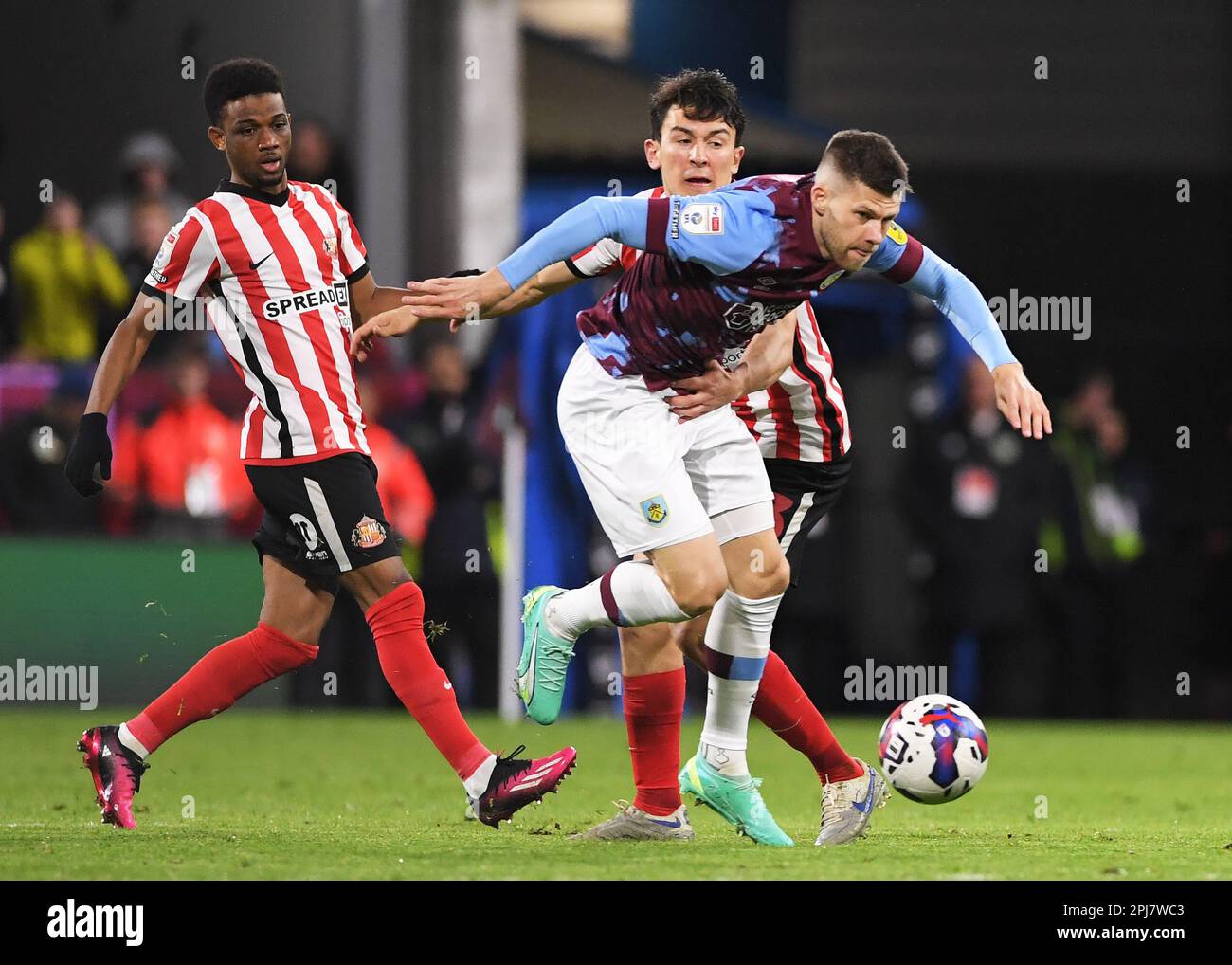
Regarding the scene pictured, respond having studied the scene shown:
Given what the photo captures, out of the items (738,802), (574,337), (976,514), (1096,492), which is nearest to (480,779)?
(738,802)

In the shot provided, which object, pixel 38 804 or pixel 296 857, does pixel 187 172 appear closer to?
pixel 38 804

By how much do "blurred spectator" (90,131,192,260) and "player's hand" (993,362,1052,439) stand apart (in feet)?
24.2

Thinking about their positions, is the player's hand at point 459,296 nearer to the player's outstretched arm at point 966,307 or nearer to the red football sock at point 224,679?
the player's outstretched arm at point 966,307

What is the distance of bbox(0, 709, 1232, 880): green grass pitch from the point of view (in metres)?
5.16

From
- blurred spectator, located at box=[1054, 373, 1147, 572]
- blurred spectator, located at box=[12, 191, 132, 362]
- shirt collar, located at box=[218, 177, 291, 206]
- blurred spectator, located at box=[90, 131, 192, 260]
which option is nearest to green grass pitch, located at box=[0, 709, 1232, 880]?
blurred spectator, located at box=[1054, 373, 1147, 572]

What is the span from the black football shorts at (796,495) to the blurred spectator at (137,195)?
634 cm

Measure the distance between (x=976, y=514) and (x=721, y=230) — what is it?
7294 mm

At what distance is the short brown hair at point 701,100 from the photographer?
6.25 meters

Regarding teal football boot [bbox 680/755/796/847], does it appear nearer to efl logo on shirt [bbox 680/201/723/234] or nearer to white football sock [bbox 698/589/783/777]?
white football sock [bbox 698/589/783/777]

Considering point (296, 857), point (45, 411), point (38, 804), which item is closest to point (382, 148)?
point (45, 411)

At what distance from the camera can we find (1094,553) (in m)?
13.2

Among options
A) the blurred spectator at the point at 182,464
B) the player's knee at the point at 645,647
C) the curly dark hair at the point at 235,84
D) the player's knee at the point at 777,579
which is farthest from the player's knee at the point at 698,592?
the blurred spectator at the point at 182,464
